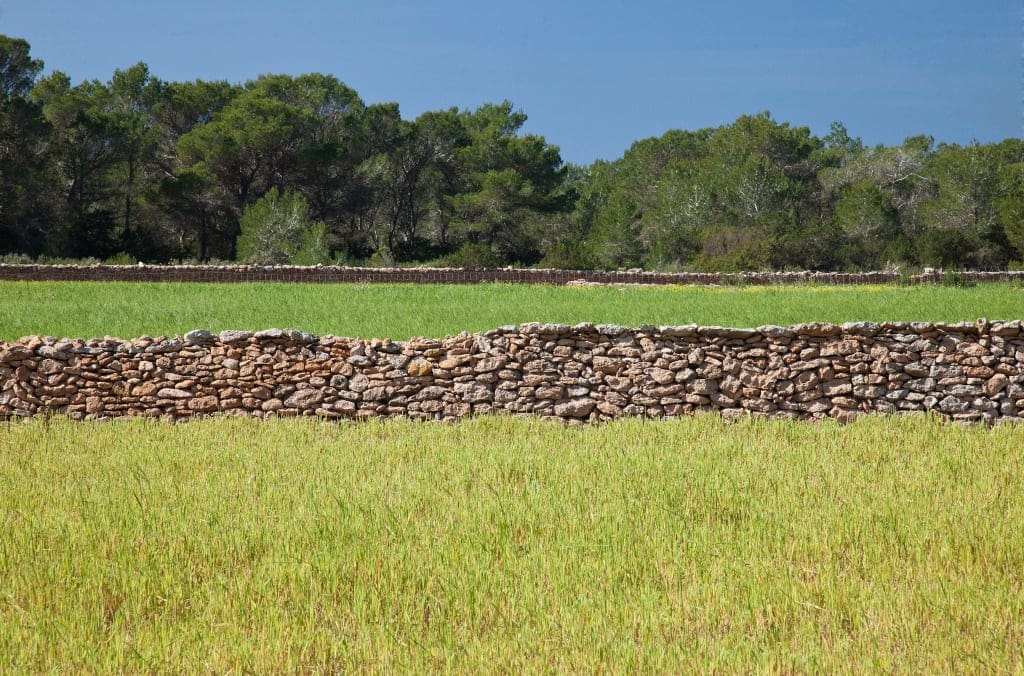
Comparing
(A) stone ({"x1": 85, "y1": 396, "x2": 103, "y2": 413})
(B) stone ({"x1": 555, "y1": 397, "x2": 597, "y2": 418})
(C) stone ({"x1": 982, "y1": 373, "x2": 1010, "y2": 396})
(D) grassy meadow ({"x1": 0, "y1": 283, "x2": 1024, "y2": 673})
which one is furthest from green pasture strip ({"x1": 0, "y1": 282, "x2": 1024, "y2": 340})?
(D) grassy meadow ({"x1": 0, "y1": 283, "x2": 1024, "y2": 673})

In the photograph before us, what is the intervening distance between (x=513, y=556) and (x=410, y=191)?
5011 centimetres

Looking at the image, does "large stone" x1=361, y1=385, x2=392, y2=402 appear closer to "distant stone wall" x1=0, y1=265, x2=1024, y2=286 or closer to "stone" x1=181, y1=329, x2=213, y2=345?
"stone" x1=181, y1=329, x2=213, y2=345

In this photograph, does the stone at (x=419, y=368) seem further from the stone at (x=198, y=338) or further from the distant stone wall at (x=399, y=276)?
the distant stone wall at (x=399, y=276)

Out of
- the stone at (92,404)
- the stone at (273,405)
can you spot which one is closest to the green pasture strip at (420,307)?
the stone at (273,405)

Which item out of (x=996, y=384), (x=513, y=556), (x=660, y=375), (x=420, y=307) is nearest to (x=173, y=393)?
(x=660, y=375)

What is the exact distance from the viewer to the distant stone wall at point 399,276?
26984mm

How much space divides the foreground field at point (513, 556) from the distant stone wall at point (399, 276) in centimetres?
1909

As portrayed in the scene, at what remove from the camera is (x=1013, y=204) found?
45656mm

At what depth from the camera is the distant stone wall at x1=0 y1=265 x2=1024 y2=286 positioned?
27.0 meters

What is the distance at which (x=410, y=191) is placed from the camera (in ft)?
179

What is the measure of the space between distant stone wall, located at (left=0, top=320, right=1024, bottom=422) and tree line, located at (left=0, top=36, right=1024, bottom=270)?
80.6 ft

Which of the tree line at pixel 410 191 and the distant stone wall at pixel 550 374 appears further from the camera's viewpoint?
the tree line at pixel 410 191

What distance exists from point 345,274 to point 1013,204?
114 feet

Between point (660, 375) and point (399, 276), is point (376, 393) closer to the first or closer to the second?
point (660, 375)
